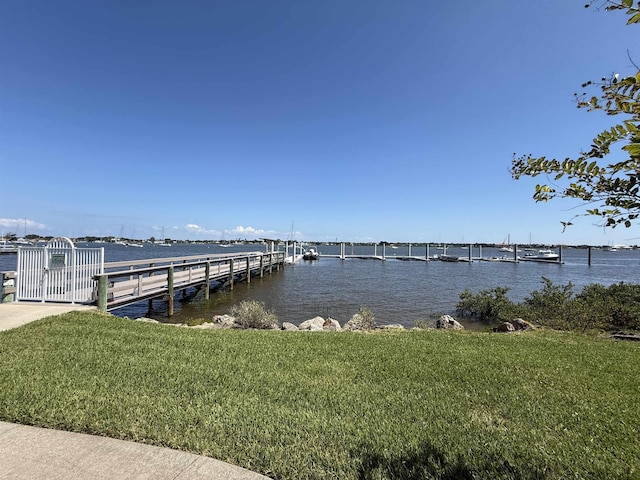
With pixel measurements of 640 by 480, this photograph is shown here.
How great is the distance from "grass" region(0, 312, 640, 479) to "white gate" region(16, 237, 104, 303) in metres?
3.26

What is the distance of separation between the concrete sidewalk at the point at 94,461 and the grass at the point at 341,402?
0.13 m

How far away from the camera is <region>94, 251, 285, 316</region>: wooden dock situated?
10930 mm

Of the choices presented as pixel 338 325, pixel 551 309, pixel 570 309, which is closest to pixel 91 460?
pixel 338 325

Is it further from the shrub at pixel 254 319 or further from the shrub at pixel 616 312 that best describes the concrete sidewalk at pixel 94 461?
the shrub at pixel 616 312

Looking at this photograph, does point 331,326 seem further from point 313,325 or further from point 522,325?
point 522,325

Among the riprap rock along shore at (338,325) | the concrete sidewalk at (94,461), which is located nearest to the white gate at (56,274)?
the riprap rock along shore at (338,325)

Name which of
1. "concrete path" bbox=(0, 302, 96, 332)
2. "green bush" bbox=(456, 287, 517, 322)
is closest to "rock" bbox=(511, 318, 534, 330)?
"green bush" bbox=(456, 287, 517, 322)

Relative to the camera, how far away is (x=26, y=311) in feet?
27.7

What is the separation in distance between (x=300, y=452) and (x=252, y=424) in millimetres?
672

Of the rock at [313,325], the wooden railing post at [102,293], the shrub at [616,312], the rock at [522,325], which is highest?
the wooden railing post at [102,293]

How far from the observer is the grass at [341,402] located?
295cm

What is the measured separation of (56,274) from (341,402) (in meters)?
9.71

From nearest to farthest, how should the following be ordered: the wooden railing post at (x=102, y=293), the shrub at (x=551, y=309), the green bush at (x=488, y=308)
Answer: the wooden railing post at (x=102, y=293) → the shrub at (x=551, y=309) → the green bush at (x=488, y=308)

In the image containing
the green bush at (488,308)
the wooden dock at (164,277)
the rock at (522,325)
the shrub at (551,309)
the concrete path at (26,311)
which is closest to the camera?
the concrete path at (26,311)
